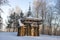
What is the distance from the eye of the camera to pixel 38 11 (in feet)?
8.11

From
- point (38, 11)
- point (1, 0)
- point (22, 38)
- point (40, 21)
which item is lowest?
point (22, 38)

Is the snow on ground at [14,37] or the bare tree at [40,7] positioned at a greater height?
the bare tree at [40,7]

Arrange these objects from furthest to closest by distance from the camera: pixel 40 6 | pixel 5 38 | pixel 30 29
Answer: pixel 40 6 < pixel 30 29 < pixel 5 38

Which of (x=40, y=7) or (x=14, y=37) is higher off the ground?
(x=40, y=7)

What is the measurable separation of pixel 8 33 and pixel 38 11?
594mm

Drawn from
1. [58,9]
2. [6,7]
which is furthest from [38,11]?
[6,7]

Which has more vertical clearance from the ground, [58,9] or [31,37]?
[58,9]

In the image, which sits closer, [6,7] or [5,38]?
[5,38]

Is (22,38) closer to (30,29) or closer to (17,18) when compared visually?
(30,29)

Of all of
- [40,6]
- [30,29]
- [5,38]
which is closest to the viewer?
[5,38]

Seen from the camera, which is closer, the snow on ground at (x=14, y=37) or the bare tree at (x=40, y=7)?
the snow on ground at (x=14, y=37)

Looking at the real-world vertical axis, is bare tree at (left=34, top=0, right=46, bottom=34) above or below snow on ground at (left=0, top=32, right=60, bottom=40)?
above

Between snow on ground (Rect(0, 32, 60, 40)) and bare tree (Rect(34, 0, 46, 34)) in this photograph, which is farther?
bare tree (Rect(34, 0, 46, 34))

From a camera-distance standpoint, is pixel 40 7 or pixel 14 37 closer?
pixel 14 37
